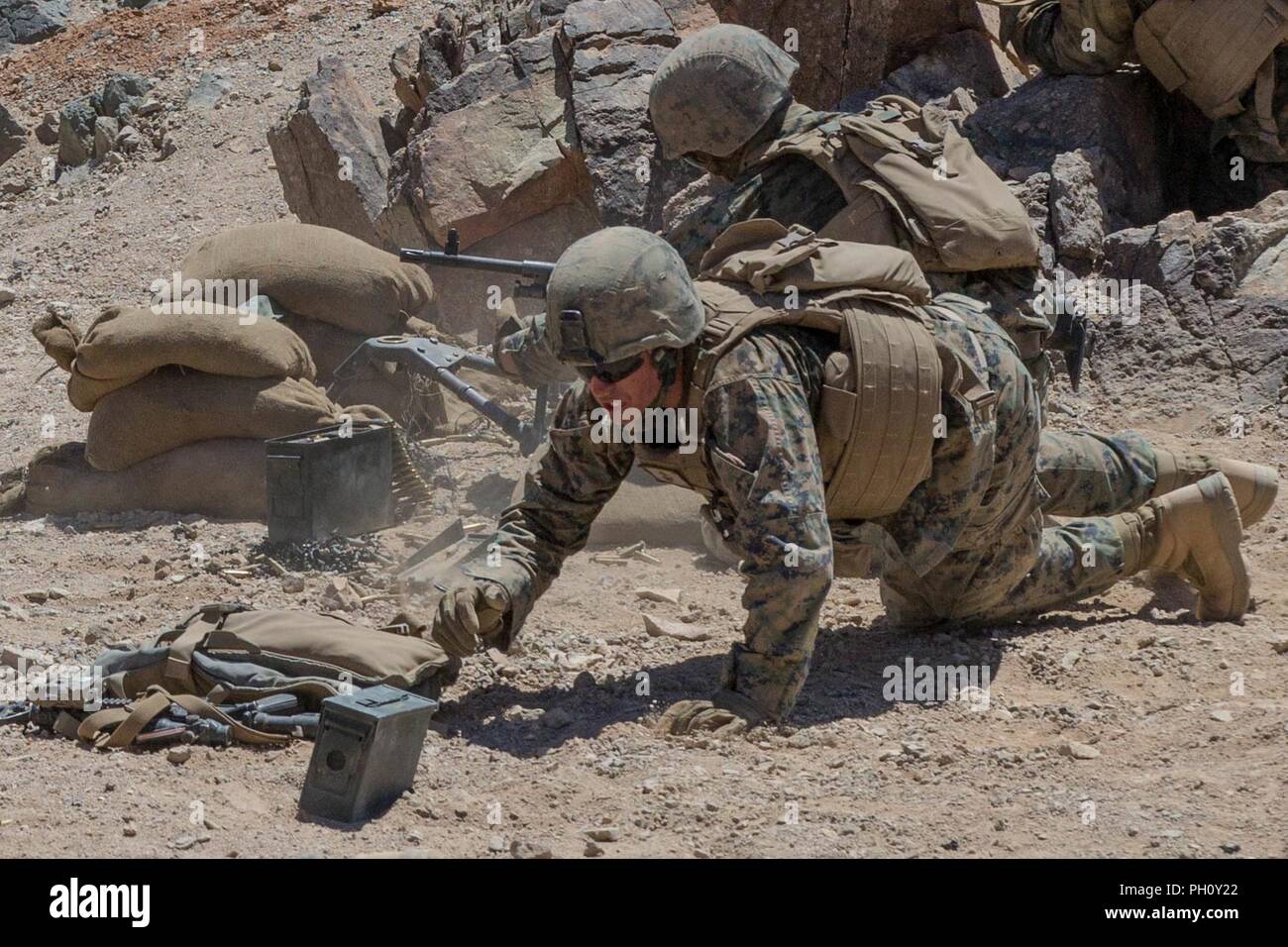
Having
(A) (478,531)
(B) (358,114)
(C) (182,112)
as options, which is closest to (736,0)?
(B) (358,114)

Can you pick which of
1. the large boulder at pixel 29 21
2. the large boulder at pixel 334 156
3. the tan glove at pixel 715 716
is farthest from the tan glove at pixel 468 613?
the large boulder at pixel 29 21

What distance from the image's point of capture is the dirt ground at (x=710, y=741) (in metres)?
3.21

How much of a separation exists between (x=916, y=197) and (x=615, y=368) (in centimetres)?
177

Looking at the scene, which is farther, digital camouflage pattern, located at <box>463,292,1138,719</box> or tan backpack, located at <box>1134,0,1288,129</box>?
tan backpack, located at <box>1134,0,1288,129</box>

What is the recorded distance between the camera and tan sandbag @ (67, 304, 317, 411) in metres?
6.08

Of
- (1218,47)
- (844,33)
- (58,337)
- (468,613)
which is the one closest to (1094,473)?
(468,613)

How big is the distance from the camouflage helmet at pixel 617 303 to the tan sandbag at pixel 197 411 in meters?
2.65

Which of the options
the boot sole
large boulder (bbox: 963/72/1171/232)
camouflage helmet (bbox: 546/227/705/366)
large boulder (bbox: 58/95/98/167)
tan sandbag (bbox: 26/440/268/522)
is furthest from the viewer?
large boulder (bbox: 58/95/98/167)

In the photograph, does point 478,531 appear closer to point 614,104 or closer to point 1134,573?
point 1134,573

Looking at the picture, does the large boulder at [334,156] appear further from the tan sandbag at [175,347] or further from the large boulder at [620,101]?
the tan sandbag at [175,347]

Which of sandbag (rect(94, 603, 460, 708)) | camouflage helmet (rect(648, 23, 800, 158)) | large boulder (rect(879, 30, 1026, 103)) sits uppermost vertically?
large boulder (rect(879, 30, 1026, 103))

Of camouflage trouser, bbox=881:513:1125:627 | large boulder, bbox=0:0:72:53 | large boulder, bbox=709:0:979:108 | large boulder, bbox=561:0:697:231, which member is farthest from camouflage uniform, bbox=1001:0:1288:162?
large boulder, bbox=0:0:72:53

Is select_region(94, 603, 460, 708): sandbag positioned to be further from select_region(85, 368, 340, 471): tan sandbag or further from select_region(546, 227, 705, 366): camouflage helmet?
select_region(85, 368, 340, 471): tan sandbag

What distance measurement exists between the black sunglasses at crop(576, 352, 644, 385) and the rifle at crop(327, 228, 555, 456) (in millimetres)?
2617
